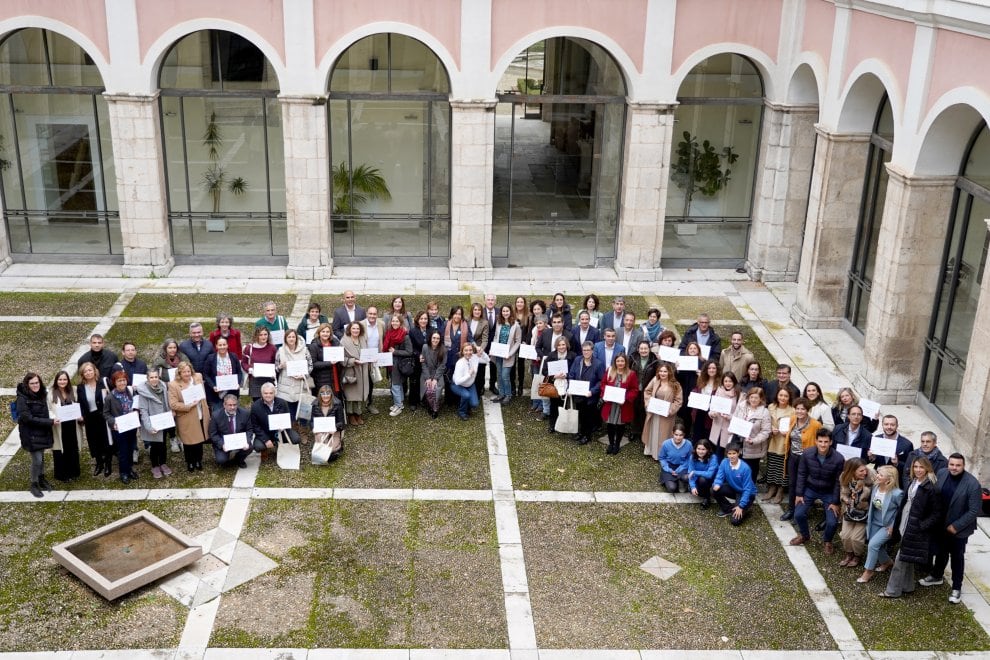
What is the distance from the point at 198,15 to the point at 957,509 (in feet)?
58.7

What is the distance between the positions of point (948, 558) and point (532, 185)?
1410 centimetres

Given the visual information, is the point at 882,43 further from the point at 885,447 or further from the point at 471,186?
the point at 471,186

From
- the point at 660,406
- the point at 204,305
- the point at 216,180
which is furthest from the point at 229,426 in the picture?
the point at 216,180

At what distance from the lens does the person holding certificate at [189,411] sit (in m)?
16.2

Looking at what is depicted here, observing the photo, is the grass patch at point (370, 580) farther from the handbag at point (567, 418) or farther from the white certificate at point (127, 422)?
the handbag at point (567, 418)

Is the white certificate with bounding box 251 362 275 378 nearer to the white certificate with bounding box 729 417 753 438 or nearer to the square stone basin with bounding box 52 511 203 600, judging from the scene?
the square stone basin with bounding box 52 511 203 600

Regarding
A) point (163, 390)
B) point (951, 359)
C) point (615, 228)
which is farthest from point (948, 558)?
point (615, 228)

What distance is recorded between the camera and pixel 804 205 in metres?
25.5

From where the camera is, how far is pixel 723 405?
54.1 ft

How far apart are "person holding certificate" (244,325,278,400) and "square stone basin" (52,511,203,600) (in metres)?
3.08

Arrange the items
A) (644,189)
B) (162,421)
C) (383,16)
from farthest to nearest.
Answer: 1. (644,189)
2. (383,16)
3. (162,421)

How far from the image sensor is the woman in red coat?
17422 mm

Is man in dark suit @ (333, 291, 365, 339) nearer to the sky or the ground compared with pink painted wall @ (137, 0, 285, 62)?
nearer to the ground

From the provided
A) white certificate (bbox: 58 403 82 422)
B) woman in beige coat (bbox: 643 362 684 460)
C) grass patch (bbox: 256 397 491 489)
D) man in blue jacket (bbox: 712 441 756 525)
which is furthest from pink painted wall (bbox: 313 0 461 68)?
man in blue jacket (bbox: 712 441 756 525)
